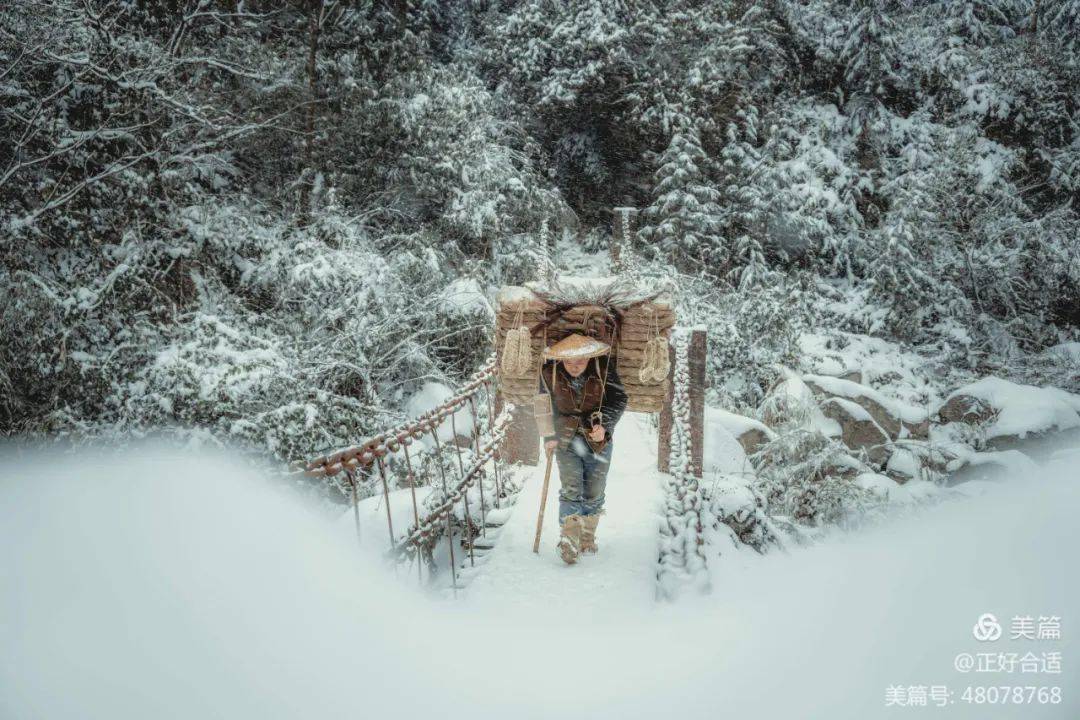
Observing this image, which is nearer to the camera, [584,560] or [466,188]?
[584,560]

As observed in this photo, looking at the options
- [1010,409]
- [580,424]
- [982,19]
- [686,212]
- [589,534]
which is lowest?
[1010,409]

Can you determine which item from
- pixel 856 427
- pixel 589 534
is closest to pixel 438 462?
pixel 589 534

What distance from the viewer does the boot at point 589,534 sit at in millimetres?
3990

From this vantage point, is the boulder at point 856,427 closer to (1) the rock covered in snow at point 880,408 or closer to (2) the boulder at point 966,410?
(1) the rock covered in snow at point 880,408

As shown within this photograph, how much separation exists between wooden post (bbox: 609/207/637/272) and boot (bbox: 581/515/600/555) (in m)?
9.86

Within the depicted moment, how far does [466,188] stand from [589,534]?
9.18m

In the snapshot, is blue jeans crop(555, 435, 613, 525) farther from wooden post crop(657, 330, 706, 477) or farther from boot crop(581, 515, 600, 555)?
wooden post crop(657, 330, 706, 477)

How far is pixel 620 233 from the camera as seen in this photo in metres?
15.3

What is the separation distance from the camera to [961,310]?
1360cm

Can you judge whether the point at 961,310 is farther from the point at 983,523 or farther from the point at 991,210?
the point at 983,523

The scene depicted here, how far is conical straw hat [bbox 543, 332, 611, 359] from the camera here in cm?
357

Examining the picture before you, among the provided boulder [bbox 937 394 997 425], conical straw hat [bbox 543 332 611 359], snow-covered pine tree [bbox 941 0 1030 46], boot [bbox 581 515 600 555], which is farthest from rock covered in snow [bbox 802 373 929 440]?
snow-covered pine tree [bbox 941 0 1030 46]

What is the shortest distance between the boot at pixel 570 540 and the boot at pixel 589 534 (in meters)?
0.03

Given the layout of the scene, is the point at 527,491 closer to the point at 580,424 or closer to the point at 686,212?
the point at 580,424
